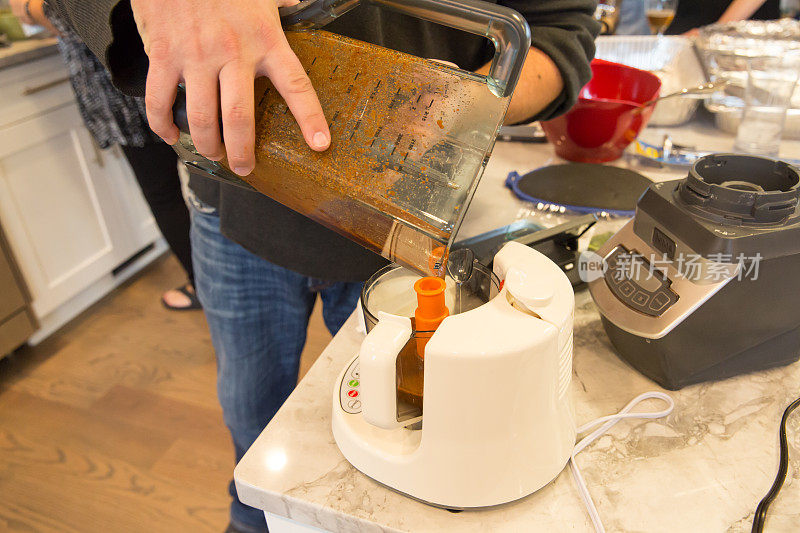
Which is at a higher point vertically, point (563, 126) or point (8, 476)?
point (563, 126)

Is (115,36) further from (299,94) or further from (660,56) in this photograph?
(660,56)

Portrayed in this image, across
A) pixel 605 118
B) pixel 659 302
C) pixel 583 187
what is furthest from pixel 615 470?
pixel 605 118

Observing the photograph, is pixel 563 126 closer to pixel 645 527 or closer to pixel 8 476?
pixel 645 527

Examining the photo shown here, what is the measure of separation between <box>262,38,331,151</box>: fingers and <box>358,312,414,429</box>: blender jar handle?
145 mm

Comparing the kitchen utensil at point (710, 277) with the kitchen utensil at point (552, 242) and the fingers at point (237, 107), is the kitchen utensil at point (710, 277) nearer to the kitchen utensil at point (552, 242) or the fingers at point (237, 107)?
the kitchen utensil at point (552, 242)

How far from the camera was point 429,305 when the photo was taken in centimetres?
45

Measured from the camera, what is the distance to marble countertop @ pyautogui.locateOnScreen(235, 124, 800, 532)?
0.47m

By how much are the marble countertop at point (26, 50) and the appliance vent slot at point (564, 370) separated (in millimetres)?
1705

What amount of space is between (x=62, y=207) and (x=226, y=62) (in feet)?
5.53


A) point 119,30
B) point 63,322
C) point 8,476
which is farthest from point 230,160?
point 63,322

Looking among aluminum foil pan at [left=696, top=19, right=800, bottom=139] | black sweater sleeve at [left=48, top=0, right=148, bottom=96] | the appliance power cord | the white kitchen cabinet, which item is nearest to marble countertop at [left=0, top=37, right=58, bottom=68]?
the white kitchen cabinet

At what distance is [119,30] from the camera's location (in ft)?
1.67

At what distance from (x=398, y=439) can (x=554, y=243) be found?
0.35 metres

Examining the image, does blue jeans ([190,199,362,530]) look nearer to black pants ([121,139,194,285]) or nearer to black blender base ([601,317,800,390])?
black blender base ([601,317,800,390])
